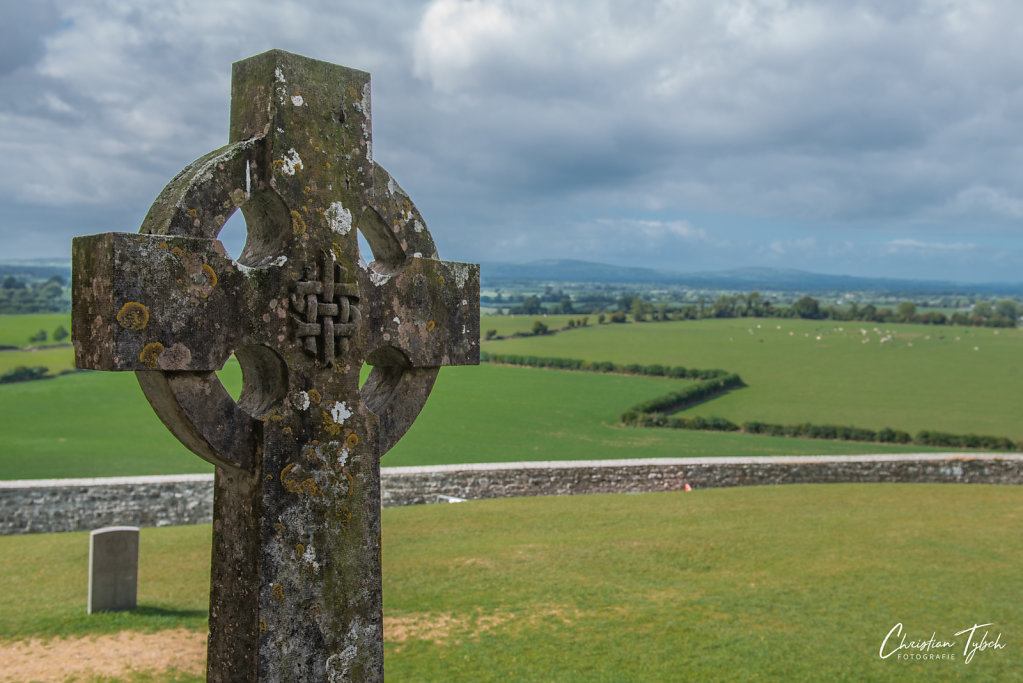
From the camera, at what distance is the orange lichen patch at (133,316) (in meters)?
3.25

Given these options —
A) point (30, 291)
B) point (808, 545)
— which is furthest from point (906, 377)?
point (30, 291)

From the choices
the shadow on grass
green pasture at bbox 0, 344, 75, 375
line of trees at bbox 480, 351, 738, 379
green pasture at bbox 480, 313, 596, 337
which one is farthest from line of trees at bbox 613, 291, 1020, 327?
the shadow on grass

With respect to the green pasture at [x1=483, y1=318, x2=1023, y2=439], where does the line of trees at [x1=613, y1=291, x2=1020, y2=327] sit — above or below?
above

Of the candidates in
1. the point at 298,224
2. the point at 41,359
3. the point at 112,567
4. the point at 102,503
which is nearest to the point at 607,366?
the point at 41,359

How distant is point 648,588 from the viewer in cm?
959

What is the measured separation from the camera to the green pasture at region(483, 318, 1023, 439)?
30.4 metres

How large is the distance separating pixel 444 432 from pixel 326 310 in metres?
20.5

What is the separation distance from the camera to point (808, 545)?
37.3ft

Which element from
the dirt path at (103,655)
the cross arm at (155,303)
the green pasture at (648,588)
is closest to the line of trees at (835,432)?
the green pasture at (648,588)

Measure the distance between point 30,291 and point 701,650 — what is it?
5735cm

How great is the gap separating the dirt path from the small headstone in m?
0.61

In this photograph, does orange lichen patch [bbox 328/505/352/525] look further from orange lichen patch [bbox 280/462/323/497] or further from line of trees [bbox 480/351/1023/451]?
line of trees [bbox 480/351/1023/451]

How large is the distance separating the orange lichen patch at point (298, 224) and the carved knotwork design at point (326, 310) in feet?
0.49

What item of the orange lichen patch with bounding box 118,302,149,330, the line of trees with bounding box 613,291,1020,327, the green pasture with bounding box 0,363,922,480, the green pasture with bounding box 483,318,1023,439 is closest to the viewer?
the orange lichen patch with bounding box 118,302,149,330
